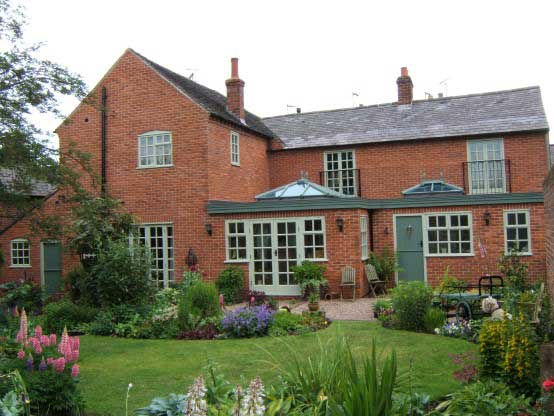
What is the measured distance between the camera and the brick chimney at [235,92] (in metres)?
21.0

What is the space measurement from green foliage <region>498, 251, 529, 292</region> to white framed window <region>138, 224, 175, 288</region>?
10244 mm

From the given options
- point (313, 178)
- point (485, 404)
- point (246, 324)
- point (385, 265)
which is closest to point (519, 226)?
point (385, 265)

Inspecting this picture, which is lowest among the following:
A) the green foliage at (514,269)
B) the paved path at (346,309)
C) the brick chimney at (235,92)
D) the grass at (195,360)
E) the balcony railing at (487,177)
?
the grass at (195,360)

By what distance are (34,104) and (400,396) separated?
10483 mm

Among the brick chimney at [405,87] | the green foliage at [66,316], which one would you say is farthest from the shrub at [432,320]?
the brick chimney at [405,87]

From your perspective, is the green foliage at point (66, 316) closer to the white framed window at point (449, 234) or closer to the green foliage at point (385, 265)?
the green foliage at point (385, 265)

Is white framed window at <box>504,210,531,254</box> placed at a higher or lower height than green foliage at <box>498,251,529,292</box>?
higher

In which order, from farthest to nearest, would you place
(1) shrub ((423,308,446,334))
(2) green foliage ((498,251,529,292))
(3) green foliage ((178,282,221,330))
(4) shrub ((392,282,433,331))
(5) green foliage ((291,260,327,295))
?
(5) green foliage ((291,260,327,295)) < (2) green foliage ((498,251,529,292)) < (3) green foliage ((178,282,221,330)) < (4) shrub ((392,282,433,331)) < (1) shrub ((423,308,446,334))

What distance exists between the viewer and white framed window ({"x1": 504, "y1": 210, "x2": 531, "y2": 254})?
15.6m

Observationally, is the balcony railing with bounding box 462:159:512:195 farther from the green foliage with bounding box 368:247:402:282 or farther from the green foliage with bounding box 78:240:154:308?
the green foliage with bounding box 78:240:154:308

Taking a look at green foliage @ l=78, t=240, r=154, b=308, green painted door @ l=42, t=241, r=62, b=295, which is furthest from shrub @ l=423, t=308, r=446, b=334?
green painted door @ l=42, t=241, r=62, b=295

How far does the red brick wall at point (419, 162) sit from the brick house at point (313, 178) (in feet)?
0.14

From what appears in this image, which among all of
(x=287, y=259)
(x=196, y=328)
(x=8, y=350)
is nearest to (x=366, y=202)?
(x=287, y=259)

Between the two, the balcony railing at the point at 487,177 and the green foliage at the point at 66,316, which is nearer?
the green foliage at the point at 66,316
